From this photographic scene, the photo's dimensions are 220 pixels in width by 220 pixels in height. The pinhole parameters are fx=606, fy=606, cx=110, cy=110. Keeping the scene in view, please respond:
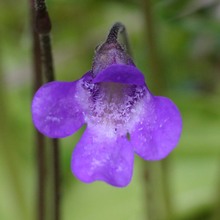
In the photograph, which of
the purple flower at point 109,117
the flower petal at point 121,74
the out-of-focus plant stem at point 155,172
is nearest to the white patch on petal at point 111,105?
the purple flower at point 109,117

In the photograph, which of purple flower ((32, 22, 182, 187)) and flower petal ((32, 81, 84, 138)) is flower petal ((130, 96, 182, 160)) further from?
flower petal ((32, 81, 84, 138))

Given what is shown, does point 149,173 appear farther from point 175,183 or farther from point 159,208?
point 175,183

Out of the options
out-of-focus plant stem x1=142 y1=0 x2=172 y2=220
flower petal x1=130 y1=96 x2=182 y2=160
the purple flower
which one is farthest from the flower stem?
out-of-focus plant stem x1=142 y1=0 x2=172 y2=220

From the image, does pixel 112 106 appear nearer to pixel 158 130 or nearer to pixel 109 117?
pixel 109 117

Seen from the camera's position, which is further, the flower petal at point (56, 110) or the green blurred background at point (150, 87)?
the green blurred background at point (150, 87)

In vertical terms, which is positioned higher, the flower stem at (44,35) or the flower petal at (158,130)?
the flower stem at (44,35)

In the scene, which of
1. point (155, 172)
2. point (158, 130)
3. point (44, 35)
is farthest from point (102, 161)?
point (155, 172)

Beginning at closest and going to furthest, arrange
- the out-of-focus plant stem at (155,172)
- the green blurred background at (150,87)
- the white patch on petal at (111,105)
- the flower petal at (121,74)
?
the flower petal at (121,74), the white patch on petal at (111,105), the out-of-focus plant stem at (155,172), the green blurred background at (150,87)

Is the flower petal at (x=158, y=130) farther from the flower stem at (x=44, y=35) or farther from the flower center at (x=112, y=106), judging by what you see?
the flower stem at (x=44, y=35)
